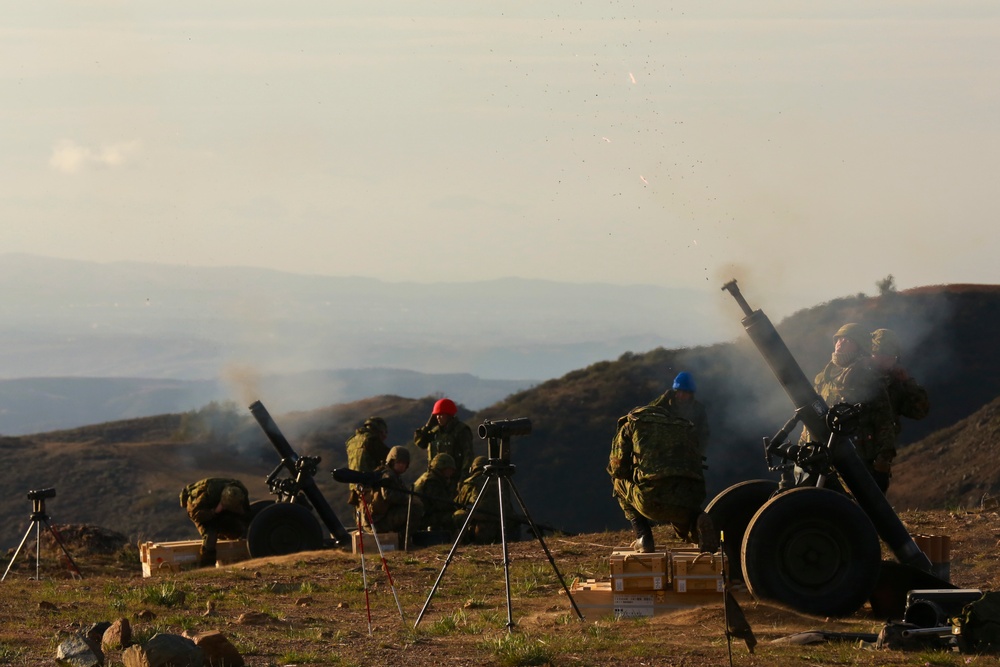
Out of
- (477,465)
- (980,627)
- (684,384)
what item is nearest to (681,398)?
(684,384)

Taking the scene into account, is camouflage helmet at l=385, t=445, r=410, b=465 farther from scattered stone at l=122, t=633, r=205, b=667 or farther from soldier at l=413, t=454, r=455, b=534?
scattered stone at l=122, t=633, r=205, b=667

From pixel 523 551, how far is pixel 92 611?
6501 mm

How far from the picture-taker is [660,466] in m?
13.9

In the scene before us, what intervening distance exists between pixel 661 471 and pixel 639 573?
0.99 m

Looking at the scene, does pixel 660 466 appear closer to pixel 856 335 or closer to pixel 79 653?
pixel 856 335

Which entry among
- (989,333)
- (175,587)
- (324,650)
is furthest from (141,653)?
(989,333)

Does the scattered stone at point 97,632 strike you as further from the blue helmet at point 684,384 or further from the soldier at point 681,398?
the blue helmet at point 684,384

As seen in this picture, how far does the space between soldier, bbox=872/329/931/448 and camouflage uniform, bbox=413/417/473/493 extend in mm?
8727

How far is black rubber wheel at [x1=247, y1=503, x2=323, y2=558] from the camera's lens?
21.7 metres

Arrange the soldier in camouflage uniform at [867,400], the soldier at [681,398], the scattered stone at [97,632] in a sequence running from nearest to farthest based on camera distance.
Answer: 1. the scattered stone at [97,632]
2. the soldier at [681,398]
3. the soldier in camouflage uniform at [867,400]

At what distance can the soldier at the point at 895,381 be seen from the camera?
15.9 meters

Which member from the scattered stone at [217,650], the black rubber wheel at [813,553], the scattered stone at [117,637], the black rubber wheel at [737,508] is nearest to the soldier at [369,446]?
the black rubber wheel at [737,508]

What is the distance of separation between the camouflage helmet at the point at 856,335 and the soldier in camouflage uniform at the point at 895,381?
84mm

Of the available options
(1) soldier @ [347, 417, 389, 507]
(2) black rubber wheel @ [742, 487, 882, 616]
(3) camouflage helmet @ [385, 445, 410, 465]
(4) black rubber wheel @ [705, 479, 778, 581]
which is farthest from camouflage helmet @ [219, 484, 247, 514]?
(2) black rubber wheel @ [742, 487, 882, 616]
